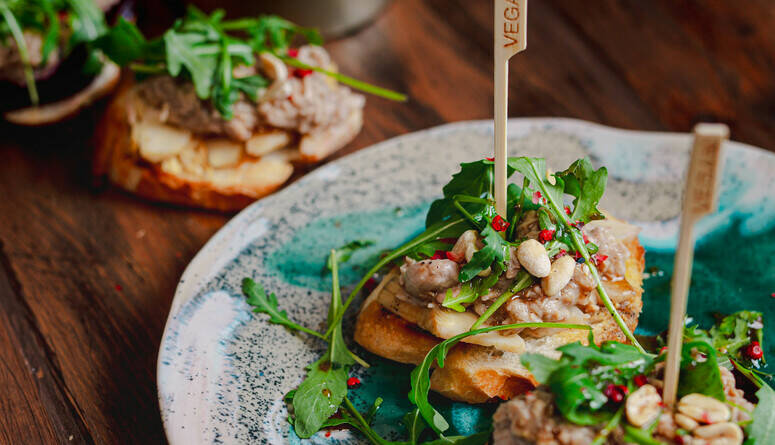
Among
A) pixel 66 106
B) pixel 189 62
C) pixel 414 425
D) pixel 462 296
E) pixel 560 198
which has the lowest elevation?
pixel 414 425

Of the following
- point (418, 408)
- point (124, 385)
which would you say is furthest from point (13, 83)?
point (418, 408)

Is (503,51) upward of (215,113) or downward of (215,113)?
upward

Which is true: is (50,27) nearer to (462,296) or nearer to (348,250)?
(348,250)

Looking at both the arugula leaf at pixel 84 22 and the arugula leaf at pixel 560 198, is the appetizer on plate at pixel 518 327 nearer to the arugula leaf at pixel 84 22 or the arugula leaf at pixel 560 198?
the arugula leaf at pixel 560 198

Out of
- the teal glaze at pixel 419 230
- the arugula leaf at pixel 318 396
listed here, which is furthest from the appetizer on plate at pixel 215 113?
the arugula leaf at pixel 318 396

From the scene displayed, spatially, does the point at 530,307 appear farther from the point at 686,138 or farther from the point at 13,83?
the point at 13,83

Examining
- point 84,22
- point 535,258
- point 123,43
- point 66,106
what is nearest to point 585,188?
point 535,258
